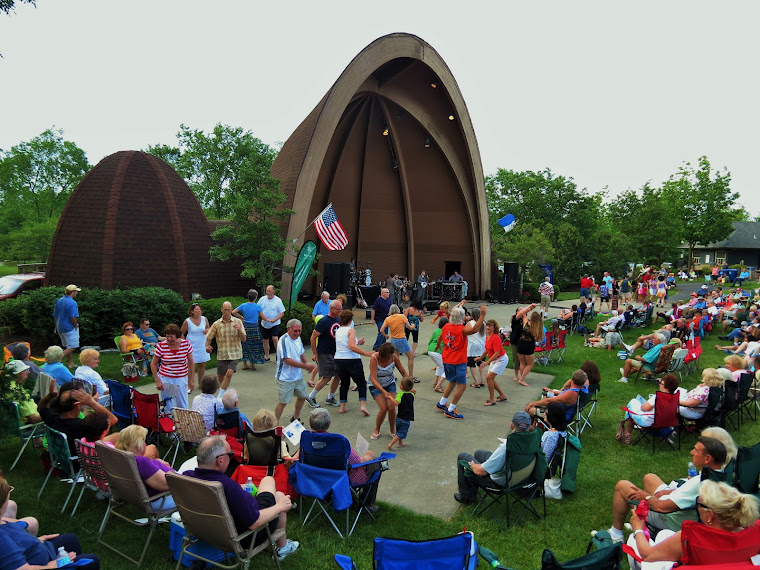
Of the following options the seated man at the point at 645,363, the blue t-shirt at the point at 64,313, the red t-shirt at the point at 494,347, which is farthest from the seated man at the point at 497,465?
the blue t-shirt at the point at 64,313

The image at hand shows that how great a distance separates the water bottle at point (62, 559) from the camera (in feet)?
11.1

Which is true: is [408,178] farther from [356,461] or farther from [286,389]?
[356,461]

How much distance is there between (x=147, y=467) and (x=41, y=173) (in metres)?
46.6

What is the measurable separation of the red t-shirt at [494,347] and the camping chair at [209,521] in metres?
6.13

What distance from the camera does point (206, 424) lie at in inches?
234

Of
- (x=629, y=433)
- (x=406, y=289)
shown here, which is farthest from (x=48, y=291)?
(x=406, y=289)

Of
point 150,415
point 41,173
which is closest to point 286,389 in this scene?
point 150,415

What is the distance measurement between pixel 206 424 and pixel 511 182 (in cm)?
5069

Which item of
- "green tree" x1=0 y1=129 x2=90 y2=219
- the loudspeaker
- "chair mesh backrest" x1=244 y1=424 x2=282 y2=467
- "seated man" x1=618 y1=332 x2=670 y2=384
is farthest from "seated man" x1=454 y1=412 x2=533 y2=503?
"green tree" x1=0 y1=129 x2=90 y2=219

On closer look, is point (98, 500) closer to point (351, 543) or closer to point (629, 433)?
point (351, 543)

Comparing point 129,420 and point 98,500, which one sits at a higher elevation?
point 129,420

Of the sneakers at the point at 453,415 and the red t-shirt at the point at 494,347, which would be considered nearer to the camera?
the sneakers at the point at 453,415

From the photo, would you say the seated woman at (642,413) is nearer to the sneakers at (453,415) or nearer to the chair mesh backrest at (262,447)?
the sneakers at (453,415)

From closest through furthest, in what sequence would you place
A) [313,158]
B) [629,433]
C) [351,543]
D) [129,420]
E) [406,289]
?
[351,543] < [129,420] < [629,433] < [313,158] < [406,289]
